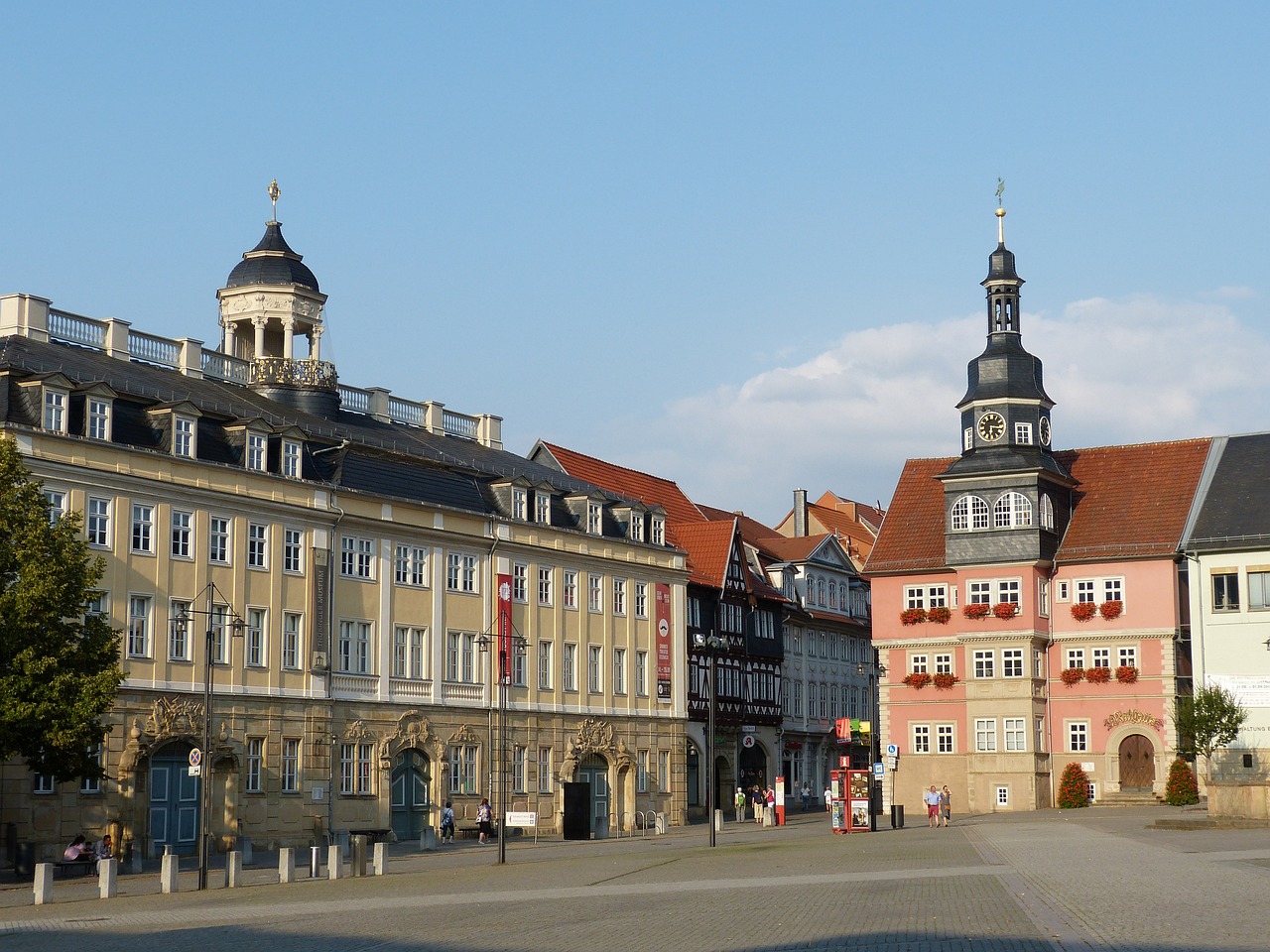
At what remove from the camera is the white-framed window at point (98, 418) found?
52.3 metres

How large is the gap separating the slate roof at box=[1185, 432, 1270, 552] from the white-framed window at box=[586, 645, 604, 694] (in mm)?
24798

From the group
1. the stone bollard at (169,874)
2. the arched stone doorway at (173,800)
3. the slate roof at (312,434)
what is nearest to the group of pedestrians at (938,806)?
the slate roof at (312,434)

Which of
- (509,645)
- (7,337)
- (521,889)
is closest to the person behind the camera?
(521,889)

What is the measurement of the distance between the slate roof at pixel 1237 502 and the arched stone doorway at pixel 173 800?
41777 mm

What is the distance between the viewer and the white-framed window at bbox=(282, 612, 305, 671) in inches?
2315

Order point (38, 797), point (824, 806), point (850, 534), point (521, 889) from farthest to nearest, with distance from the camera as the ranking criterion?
point (850, 534)
point (824, 806)
point (38, 797)
point (521, 889)

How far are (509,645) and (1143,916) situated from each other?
45.8m

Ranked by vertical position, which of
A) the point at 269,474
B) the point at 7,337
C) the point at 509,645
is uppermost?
the point at 7,337

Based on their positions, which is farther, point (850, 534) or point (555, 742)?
point (850, 534)

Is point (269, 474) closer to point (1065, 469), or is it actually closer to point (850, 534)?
point (1065, 469)

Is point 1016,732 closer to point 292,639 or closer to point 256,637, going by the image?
point 292,639

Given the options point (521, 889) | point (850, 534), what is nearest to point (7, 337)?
point (521, 889)

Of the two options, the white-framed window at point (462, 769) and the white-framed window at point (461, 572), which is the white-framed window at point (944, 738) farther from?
the white-framed window at point (461, 572)

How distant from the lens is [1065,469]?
278 feet
